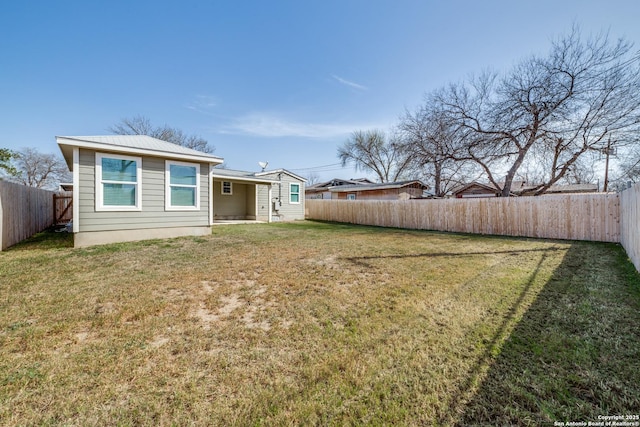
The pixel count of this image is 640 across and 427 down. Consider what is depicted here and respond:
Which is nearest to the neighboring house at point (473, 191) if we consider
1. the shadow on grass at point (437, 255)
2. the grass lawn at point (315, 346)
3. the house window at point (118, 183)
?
the shadow on grass at point (437, 255)

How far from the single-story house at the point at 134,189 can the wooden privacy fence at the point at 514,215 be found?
9.08 metres

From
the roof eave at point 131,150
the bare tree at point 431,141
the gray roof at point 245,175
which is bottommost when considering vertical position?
the roof eave at point 131,150

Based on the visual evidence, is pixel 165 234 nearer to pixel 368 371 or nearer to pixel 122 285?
pixel 122 285

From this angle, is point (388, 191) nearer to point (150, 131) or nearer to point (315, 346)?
point (315, 346)

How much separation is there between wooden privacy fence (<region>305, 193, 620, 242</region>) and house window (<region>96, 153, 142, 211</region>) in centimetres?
1084

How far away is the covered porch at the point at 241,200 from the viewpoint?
13961 mm

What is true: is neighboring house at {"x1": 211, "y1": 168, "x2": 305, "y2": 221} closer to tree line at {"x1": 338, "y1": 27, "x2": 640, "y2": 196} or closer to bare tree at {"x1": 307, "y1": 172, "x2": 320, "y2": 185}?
tree line at {"x1": 338, "y1": 27, "x2": 640, "y2": 196}

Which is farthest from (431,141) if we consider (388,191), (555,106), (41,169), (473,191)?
(41,169)

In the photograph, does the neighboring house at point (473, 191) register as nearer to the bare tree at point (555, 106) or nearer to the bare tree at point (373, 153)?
the bare tree at point (373, 153)

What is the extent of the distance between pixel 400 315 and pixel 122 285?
3794mm

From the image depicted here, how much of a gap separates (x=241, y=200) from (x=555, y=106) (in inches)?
627

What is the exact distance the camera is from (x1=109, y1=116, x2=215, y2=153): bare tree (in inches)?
942

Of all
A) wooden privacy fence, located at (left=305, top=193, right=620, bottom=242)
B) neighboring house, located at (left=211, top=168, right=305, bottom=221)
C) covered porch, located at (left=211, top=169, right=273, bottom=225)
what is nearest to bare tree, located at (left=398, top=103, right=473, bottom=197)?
wooden privacy fence, located at (left=305, top=193, right=620, bottom=242)

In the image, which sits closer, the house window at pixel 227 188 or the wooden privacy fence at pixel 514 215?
the wooden privacy fence at pixel 514 215
